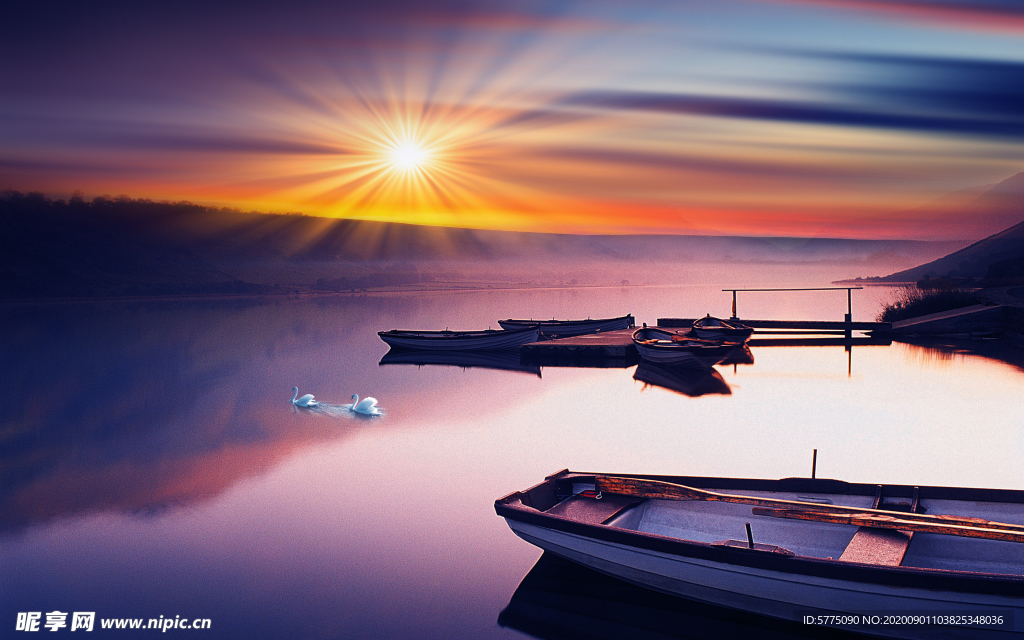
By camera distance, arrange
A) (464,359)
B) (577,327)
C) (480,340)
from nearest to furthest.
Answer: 1. (464,359)
2. (480,340)
3. (577,327)

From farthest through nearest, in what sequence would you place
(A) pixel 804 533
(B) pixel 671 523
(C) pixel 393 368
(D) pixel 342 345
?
1. (D) pixel 342 345
2. (C) pixel 393 368
3. (B) pixel 671 523
4. (A) pixel 804 533

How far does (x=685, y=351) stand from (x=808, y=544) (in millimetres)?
25469

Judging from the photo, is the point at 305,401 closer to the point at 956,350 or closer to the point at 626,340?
the point at 626,340

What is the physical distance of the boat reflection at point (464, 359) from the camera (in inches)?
1662

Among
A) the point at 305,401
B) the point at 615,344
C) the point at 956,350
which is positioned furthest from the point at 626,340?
the point at 305,401

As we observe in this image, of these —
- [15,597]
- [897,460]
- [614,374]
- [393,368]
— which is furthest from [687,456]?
[393,368]

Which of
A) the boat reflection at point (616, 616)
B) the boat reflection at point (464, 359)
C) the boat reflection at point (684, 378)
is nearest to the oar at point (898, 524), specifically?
the boat reflection at point (616, 616)

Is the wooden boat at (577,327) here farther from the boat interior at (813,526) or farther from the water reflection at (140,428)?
the boat interior at (813,526)

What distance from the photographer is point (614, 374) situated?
3688 cm

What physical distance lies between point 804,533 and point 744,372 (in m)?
29.0

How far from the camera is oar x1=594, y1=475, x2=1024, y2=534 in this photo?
8.30 meters

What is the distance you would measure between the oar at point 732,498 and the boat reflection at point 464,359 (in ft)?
92.9

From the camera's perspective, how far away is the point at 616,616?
29.8 feet

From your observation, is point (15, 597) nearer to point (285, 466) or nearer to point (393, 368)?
point (285, 466)
